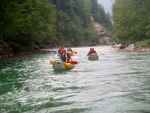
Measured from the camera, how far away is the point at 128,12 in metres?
46.9

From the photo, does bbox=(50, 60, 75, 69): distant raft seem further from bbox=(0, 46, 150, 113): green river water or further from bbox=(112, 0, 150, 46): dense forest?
bbox=(112, 0, 150, 46): dense forest

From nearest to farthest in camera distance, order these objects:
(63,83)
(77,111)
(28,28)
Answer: (77,111), (63,83), (28,28)

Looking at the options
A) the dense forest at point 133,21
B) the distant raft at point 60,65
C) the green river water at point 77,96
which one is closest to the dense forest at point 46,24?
the distant raft at point 60,65

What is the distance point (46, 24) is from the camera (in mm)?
48812

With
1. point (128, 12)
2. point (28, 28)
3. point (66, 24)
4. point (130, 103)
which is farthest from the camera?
point (66, 24)

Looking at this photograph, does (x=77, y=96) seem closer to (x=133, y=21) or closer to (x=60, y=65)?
(x=60, y=65)

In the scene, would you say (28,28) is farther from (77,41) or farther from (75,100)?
(77,41)

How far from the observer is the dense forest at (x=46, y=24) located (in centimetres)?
2578

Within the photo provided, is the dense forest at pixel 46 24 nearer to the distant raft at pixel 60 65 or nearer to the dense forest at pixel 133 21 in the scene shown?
the distant raft at pixel 60 65

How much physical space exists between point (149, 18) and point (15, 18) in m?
22.6

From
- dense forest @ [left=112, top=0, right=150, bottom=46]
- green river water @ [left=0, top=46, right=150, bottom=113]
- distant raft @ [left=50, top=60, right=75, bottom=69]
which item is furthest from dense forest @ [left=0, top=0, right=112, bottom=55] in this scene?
dense forest @ [left=112, top=0, right=150, bottom=46]

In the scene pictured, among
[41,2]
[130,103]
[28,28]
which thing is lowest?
[130,103]

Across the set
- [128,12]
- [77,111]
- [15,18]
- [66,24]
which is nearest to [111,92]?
[77,111]

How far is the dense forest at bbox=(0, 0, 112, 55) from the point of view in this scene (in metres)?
25.8
